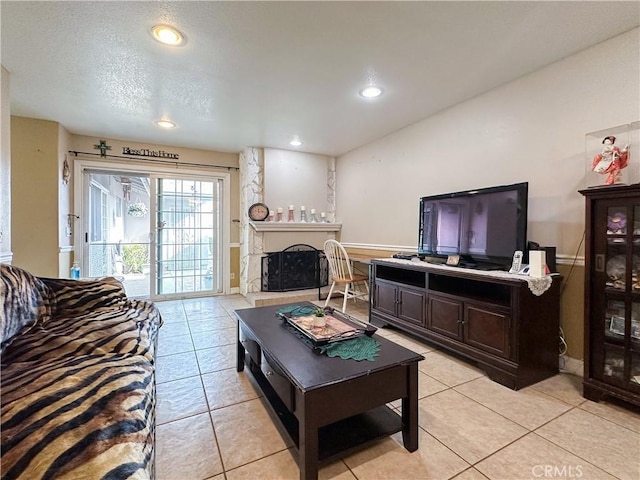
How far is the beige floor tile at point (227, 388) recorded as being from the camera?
6.25 feet

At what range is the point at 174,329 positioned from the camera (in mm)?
3264

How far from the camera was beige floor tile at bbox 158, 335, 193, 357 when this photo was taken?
8.79 ft

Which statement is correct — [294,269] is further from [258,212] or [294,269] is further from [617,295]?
[617,295]

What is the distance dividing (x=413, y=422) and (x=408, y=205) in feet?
8.94

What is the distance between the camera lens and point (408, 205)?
3730mm

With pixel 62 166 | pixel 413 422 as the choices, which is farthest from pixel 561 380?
pixel 62 166

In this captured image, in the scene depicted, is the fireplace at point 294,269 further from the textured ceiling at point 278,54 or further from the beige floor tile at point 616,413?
the beige floor tile at point 616,413

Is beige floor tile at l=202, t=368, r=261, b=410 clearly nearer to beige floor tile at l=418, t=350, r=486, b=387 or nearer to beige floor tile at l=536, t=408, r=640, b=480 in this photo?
beige floor tile at l=418, t=350, r=486, b=387

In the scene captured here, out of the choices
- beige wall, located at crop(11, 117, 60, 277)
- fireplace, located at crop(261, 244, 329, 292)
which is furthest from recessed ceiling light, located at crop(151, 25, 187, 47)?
fireplace, located at crop(261, 244, 329, 292)

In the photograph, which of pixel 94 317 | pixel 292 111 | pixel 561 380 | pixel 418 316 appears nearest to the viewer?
pixel 94 317

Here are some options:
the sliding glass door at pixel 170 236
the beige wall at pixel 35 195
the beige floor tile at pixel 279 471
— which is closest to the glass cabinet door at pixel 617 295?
the beige floor tile at pixel 279 471

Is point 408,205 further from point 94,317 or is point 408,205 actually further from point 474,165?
point 94,317

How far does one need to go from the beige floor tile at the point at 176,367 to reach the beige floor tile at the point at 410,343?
1.85 metres

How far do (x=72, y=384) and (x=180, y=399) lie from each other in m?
0.94
